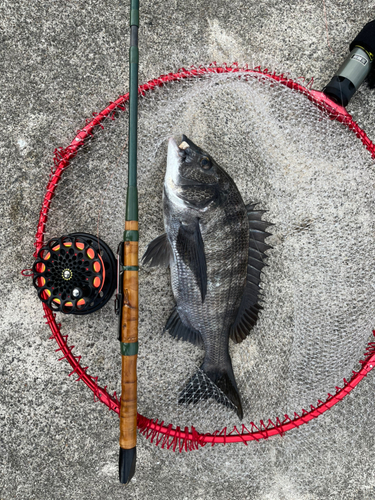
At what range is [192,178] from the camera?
1729mm

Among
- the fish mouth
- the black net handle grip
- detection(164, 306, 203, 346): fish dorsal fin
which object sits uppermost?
the black net handle grip

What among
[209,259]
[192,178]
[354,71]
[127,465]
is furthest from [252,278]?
[354,71]

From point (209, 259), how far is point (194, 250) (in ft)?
0.29

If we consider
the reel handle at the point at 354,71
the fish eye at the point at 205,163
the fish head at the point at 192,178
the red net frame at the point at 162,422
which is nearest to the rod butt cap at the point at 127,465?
the red net frame at the point at 162,422

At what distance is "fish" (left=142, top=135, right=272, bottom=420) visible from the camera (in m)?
1.74

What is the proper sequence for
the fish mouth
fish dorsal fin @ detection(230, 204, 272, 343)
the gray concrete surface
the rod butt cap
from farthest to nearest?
1. the gray concrete surface
2. fish dorsal fin @ detection(230, 204, 272, 343)
3. the fish mouth
4. the rod butt cap

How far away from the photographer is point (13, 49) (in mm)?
2123

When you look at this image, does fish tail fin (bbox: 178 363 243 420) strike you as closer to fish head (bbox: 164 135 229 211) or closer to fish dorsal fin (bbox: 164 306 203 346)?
fish dorsal fin (bbox: 164 306 203 346)

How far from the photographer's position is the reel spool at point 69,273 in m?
1.82

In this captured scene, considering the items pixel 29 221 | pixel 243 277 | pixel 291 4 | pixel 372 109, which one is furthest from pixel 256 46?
pixel 29 221

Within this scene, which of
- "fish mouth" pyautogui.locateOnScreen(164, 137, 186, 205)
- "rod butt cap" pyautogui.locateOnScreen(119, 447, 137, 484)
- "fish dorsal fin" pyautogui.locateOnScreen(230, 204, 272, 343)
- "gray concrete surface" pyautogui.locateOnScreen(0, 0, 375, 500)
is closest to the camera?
"rod butt cap" pyautogui.locateOnScreen(119, 447, 137, 484)

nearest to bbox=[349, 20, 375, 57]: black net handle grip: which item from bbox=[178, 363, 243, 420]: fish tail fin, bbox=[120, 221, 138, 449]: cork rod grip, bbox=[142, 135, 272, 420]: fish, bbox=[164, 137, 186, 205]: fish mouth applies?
bbox=[142, 135, 272, 420]: fish

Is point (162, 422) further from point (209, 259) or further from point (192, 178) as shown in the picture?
point (192, 178)

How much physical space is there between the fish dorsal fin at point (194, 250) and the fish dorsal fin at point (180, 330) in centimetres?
24
